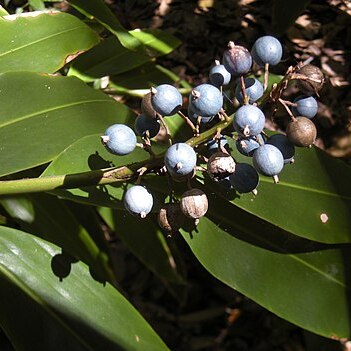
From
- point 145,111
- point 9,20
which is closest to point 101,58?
point 9,20

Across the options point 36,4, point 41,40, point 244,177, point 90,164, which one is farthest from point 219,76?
point 36,4

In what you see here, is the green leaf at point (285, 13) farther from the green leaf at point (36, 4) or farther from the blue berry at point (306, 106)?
the blue berry at point (306, 106)

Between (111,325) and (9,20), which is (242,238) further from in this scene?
(9,20)

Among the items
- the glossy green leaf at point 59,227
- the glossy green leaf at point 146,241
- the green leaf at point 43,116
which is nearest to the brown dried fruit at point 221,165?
the green leaf at point 43,116

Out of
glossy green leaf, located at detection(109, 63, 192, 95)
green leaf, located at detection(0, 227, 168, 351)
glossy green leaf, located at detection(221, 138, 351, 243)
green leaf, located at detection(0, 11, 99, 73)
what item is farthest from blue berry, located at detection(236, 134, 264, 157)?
glossy green leaf, located at detection(109, 63, 192, 95)

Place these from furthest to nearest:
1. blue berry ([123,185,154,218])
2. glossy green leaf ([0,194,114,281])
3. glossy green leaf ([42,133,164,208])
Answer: glossy green leaf ([0,194,114,281]) → glossy green leaf ([42,133,164,208]) → blue berry ([123,185,154,218])

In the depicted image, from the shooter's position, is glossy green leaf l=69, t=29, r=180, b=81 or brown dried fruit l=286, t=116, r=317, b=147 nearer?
brown dried fruit l=286, t=116, r=317, b=147

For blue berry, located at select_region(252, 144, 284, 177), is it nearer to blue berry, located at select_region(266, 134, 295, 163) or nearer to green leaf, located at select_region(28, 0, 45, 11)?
blue berry, located at select_region(266, 134, 295, 163)
